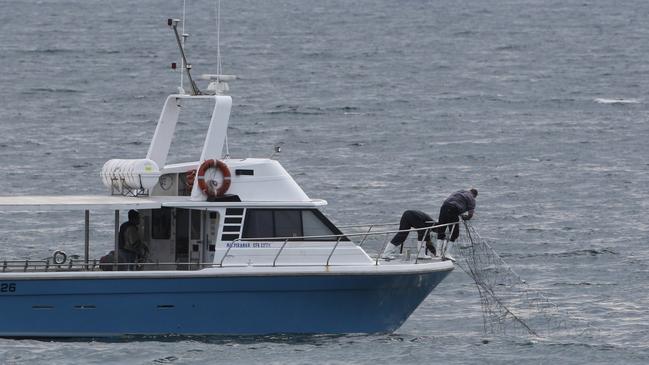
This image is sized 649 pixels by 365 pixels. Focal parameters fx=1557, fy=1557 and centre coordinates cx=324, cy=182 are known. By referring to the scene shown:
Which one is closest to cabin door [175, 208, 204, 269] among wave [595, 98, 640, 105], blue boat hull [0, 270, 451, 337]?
blue boat hull [0, 270, 451, 337]

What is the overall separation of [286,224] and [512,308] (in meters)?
6.98

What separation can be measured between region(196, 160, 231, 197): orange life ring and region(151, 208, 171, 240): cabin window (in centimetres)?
102

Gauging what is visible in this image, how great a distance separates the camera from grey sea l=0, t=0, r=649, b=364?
27.2m

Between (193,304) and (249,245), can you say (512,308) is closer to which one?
(249,245)

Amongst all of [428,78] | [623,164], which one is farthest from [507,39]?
[623,164]

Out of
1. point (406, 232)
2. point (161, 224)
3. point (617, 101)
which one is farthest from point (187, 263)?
point (617, 101)

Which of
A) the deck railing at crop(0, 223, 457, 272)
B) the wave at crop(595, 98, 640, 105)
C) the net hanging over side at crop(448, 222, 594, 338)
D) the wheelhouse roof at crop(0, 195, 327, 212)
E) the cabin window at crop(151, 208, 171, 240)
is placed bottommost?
the net hanging over side at crop(448, 222, 594, 338)

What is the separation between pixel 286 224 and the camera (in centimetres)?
2591

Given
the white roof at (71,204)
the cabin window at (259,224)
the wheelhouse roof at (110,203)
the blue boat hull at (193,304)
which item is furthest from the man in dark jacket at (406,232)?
the white roof at (71,204)

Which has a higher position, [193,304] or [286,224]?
[286,224]

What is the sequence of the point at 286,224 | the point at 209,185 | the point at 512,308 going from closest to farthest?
the point at 209,185
the point at 286,224
the point at 512,308

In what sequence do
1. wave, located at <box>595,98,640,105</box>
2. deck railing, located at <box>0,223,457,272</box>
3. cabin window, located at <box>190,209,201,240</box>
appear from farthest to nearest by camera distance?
wave, located at <box>595,98,640,105</box> → cabin window, located at <box>190,209,201,240</box> → deck railing, located at <box>0,223,457,272</box>

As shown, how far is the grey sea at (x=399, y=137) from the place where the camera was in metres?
27.2

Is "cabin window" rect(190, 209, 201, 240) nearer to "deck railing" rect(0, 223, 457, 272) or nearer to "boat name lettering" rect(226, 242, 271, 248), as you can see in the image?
"deck railing" rect(0, 223, 457, 272)
